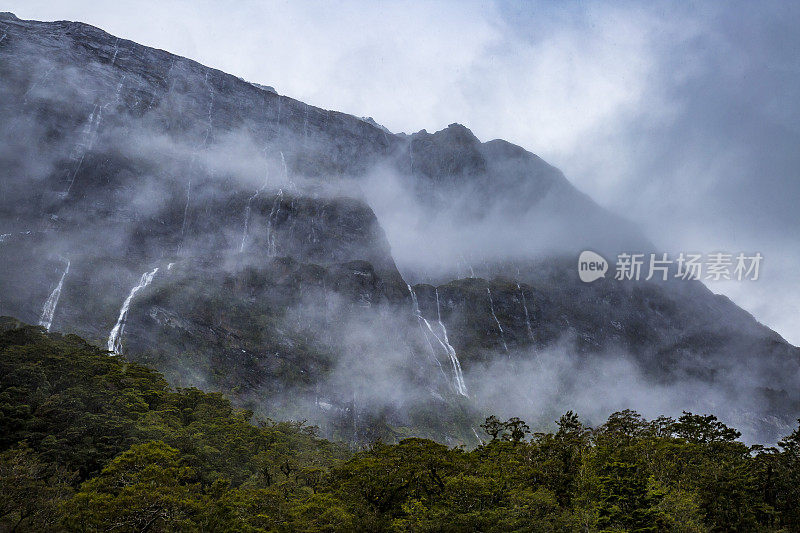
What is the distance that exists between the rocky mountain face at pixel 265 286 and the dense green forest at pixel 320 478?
40826 millimetres

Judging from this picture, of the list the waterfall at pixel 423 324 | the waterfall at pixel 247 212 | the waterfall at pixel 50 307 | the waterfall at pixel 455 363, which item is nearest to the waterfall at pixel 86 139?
the waterfall at pixel 50 307

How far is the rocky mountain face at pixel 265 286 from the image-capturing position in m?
104

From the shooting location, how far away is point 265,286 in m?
129

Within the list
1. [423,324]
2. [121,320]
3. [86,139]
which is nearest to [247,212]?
[86,139]

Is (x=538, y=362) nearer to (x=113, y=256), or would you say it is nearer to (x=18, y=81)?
(x=113, y=256)

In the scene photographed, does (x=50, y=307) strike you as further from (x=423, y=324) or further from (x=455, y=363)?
(x=455, y=363)

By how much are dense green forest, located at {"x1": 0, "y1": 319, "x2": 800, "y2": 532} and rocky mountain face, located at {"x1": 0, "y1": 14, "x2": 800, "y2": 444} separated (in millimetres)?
40826

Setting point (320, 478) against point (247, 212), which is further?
point (247, 212)

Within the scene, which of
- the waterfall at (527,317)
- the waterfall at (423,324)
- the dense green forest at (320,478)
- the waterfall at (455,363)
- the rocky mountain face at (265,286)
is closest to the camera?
the dense green forest at (320,478)

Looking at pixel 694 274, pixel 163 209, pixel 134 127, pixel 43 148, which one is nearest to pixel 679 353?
pixel 694 274

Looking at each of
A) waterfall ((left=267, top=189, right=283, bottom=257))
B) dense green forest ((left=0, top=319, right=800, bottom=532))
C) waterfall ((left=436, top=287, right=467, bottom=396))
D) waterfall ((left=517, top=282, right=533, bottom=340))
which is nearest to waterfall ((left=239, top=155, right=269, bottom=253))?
waterfall ((left=267, top=189, right=283, bottom=257))

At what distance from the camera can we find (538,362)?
16438cm

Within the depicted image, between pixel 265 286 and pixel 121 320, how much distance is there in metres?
39.4

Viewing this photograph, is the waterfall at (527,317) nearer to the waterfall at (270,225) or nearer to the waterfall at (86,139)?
the waterfall at (270,225)
